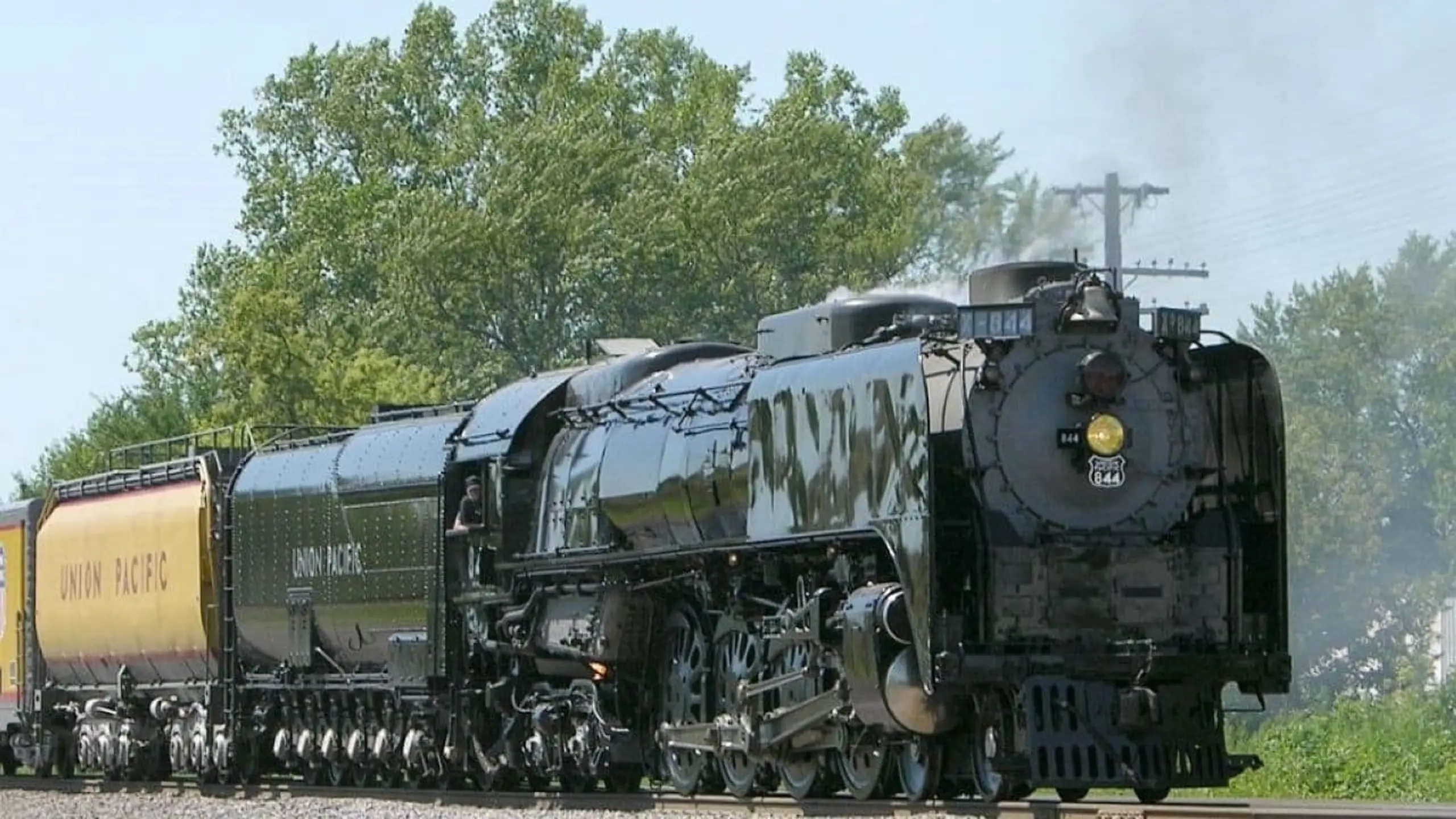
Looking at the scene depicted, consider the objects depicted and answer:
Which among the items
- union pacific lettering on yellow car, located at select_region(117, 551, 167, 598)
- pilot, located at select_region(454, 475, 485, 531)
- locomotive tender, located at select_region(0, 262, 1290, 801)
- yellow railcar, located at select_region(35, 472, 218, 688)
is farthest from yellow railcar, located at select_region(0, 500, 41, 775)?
pilot, located at select_region(454, 475, 485, 531)

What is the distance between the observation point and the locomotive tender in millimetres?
16500

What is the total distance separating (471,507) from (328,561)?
315 centimetres

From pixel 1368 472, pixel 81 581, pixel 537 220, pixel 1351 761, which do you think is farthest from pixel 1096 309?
pixel 537 220

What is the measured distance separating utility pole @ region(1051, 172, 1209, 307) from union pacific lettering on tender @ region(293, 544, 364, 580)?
7.73 meters

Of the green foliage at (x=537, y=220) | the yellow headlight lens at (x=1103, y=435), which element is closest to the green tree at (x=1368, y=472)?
the green foliage at (x=537, y=220)

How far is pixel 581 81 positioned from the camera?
7056cm

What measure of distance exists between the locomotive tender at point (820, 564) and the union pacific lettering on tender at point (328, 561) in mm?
52

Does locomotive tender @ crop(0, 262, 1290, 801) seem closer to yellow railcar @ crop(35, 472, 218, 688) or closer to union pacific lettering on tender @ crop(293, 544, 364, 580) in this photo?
union pacific lettering on tender @ crop(293, 544, 364, 580)

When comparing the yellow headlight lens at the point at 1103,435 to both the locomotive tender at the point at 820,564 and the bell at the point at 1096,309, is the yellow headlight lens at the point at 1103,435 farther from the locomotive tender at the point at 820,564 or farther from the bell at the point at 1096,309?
the bell at the point at 1096,309

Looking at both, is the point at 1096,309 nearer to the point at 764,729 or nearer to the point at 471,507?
the point at 764,729

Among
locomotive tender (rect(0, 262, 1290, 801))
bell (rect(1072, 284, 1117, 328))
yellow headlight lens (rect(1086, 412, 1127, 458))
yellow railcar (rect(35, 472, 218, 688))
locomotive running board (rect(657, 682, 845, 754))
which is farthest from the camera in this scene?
yellow railcar (rect(35, 472, 218, 688))

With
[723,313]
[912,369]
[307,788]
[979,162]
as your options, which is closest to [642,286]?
[723,313]

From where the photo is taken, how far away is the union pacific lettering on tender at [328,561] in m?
24.6

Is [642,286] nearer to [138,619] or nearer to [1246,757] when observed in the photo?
[138,619]
